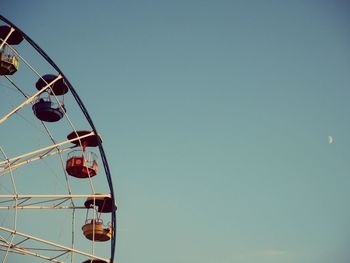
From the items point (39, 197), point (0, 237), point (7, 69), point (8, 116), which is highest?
point (7, 69)

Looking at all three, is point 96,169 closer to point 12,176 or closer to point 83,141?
point 83,141

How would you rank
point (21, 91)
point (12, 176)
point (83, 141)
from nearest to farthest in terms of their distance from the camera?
point (12, 176) < point (21, 91) < point (83, 141)

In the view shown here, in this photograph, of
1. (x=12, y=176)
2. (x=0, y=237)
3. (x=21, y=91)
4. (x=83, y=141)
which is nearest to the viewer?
(x=0, y=237)

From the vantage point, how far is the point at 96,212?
19875 millimetres

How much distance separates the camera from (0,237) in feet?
48.2

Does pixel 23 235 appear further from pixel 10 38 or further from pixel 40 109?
pixel 10 38

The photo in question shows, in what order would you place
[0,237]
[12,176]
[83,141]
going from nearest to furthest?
[0,237], [12,176], [83,141]

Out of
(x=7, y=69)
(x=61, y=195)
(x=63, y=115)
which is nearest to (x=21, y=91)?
(x=7, y=69)

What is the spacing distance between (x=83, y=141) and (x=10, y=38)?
17.4ft

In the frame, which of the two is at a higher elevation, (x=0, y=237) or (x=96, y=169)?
(x=96, y=169)

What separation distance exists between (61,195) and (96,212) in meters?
3.30

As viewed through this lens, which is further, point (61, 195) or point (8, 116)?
point (61, 195)

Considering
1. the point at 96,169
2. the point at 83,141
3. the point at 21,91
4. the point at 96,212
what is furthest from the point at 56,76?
the point at 96,212

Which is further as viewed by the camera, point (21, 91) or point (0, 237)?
point (21, 91)
